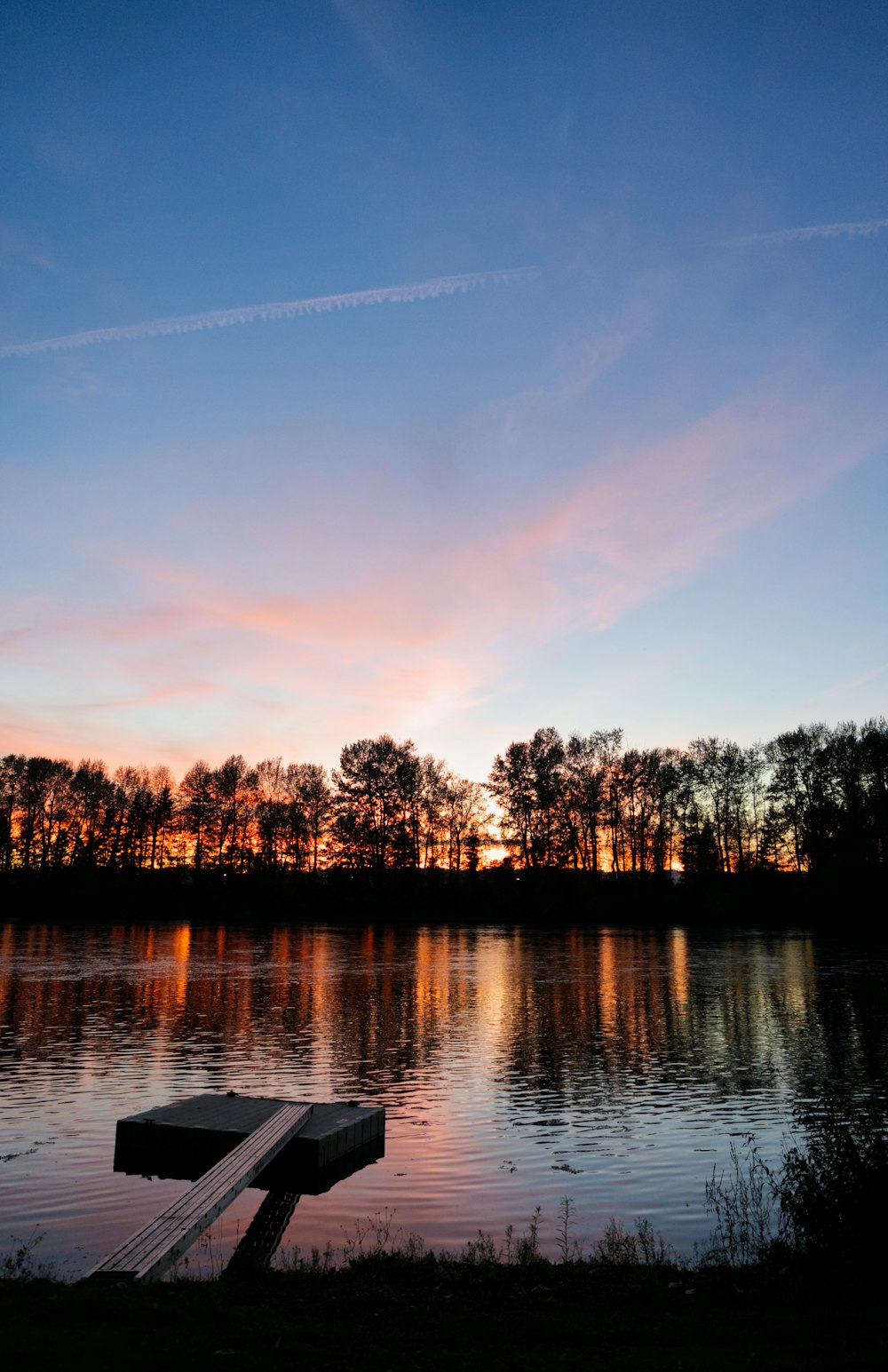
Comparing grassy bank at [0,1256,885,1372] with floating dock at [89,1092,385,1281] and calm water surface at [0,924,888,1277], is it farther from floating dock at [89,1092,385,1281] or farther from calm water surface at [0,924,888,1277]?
floating dock at [89,1092,385,1281]

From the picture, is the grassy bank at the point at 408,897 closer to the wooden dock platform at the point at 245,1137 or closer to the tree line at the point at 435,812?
the tree line at the point at 435,812

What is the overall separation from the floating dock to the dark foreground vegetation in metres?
1.93

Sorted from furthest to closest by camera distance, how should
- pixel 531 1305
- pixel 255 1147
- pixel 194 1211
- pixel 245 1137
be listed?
pixel 245 1137, pixel 255 1147, pixel 194 1211, pixel 531 1305

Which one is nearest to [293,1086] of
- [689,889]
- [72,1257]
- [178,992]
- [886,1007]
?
[72,1257]

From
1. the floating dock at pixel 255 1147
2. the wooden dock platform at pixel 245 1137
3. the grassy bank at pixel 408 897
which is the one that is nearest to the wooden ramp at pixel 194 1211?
the floating dock at pixel 255 1147

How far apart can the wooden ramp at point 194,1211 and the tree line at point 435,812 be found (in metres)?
103

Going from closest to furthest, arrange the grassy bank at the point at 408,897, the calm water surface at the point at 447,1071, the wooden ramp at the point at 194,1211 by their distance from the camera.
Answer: the wooden ramp at the point at 194,1211, the calm water surface at the point at 447,1071, the grassy bank at the point at 408,897

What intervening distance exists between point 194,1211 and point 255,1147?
338 cm

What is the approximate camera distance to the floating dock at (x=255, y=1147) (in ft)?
47.0

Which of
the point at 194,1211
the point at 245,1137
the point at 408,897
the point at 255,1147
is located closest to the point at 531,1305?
the point at 194,1211

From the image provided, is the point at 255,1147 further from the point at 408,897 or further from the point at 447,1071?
the point at 408,897

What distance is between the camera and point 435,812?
462ft

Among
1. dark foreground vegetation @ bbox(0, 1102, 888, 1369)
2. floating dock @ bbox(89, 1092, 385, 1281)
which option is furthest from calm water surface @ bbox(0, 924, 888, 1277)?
dark foreground vegetation @ bbox(0, 1102, 888, 1369)

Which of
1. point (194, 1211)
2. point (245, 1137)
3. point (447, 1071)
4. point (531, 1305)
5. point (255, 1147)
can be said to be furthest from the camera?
point (447, 1071)
